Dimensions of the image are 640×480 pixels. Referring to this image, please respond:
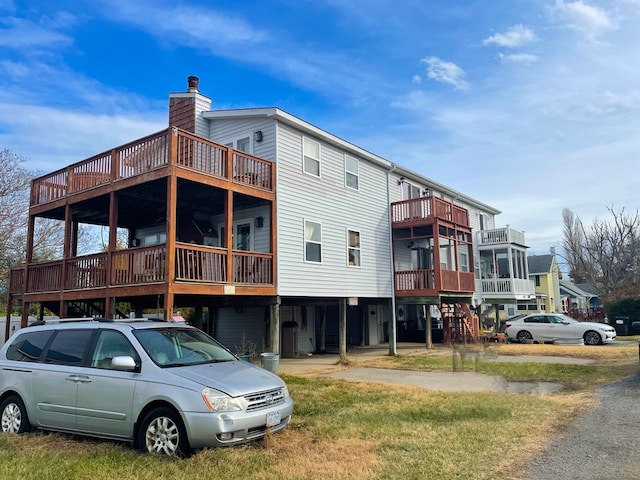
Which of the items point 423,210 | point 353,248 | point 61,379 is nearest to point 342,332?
point 353,248

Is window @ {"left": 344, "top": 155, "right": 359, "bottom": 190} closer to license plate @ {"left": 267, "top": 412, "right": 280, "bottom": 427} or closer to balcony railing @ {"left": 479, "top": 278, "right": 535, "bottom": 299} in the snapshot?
balcony railing @ {"left": 479, "top": 278, "right": 535, "bottom": 299}

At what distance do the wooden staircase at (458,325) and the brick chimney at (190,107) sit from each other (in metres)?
13.1

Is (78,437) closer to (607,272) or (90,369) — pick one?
(90,369)

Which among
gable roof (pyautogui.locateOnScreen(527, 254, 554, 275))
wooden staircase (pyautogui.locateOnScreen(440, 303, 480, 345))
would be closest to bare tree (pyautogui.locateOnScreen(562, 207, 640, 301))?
gable roof (pyautogui.locateOnScreen(527, 254, 554, 275))

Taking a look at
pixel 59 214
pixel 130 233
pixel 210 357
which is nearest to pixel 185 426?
pixel 210 357

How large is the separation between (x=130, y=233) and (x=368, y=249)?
9.60 meters

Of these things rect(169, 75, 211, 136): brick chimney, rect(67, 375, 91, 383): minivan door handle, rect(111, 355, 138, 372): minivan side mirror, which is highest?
rect(169, 75, 211, 136): brick chimney

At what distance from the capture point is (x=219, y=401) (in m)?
5.68

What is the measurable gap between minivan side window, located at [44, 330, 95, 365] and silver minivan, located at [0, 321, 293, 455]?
15 mm

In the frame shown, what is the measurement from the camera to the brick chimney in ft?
57.8

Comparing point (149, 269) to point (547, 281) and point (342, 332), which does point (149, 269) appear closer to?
point (342, 332)

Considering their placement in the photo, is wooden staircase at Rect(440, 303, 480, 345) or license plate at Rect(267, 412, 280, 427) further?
wooden staircase at Rect(440, 303, 480, 345)

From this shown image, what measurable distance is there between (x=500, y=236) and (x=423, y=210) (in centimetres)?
1115

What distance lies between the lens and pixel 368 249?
19.7m
